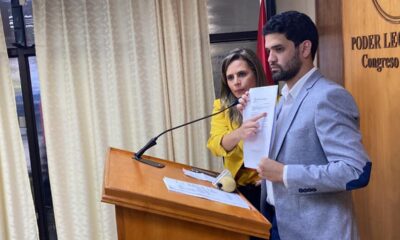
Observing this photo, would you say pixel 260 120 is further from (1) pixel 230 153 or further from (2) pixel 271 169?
(1) pixel 230 153

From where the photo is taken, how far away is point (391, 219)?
4.97 feet

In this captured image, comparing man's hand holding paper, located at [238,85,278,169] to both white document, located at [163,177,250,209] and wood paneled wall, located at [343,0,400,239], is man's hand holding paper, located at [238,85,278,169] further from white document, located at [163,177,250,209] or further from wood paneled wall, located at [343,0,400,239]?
wood paneled wall, located at [343,0,400,239]

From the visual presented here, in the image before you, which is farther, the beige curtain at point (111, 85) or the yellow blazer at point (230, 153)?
the beige curtain at point (111, 85)

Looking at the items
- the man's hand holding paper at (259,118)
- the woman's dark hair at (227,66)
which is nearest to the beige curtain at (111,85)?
the woman's dark hair at (227,66)

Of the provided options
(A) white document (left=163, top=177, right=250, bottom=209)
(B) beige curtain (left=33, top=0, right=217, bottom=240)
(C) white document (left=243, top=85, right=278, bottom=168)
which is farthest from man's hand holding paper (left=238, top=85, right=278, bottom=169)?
(B) beige curtain (left=33, top=0, right=217, bottom=240)

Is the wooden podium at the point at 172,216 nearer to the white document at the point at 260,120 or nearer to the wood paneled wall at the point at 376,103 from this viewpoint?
the white document at the point at 260,120

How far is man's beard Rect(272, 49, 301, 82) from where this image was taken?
1308 mm

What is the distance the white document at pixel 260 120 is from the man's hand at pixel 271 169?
0.29 ft

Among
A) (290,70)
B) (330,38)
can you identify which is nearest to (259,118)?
(290,70)

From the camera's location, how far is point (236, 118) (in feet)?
5.93

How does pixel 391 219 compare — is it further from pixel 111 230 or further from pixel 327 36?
pixel 111 230

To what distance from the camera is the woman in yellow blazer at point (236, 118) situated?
1.72 metres

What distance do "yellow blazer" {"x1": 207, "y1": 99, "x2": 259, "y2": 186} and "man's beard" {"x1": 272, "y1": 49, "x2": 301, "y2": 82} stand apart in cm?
42

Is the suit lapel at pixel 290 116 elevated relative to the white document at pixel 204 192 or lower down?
elevated
